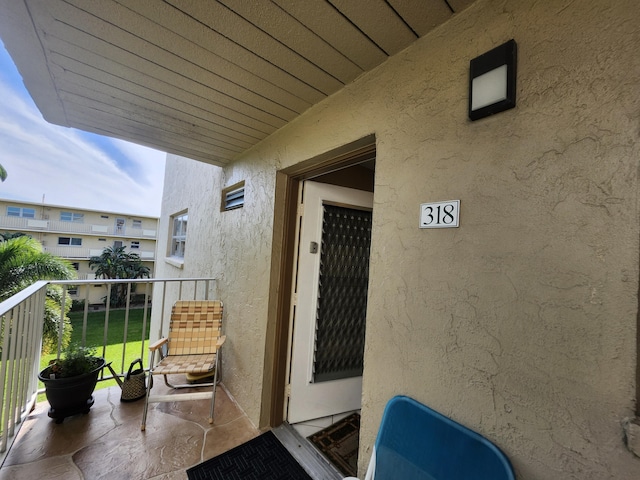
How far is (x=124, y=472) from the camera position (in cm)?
166

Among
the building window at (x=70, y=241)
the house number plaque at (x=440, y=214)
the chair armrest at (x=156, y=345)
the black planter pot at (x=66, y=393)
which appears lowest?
the black planter pot at (x=66, y=393)

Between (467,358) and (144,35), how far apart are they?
6.51ft

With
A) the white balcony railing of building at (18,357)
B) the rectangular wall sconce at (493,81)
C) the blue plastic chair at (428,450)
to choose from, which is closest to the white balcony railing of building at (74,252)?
the white balcony railing of building at (18,357)

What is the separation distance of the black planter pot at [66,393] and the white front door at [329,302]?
5.47ft

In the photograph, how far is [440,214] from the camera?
108cm

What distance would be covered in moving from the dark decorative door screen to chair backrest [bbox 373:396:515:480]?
1.25 m

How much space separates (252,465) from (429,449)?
137 cm

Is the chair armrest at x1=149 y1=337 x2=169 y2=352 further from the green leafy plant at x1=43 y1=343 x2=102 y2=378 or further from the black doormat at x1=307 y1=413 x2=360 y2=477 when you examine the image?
the black doormat at x1=307 y1=413 x2=360 y2=477

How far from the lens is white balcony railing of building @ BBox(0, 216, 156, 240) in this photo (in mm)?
17812

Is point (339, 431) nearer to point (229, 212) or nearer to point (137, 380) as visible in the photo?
point (137, 380)

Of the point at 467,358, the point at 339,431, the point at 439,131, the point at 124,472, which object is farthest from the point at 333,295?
the point at 124,472

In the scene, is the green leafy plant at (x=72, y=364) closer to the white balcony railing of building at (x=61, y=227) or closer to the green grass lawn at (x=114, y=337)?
the green grass lawn at (x=114, y=337)

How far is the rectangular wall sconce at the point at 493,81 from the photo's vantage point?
0.91 m

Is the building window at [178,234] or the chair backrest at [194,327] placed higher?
the building window at [178,234]
